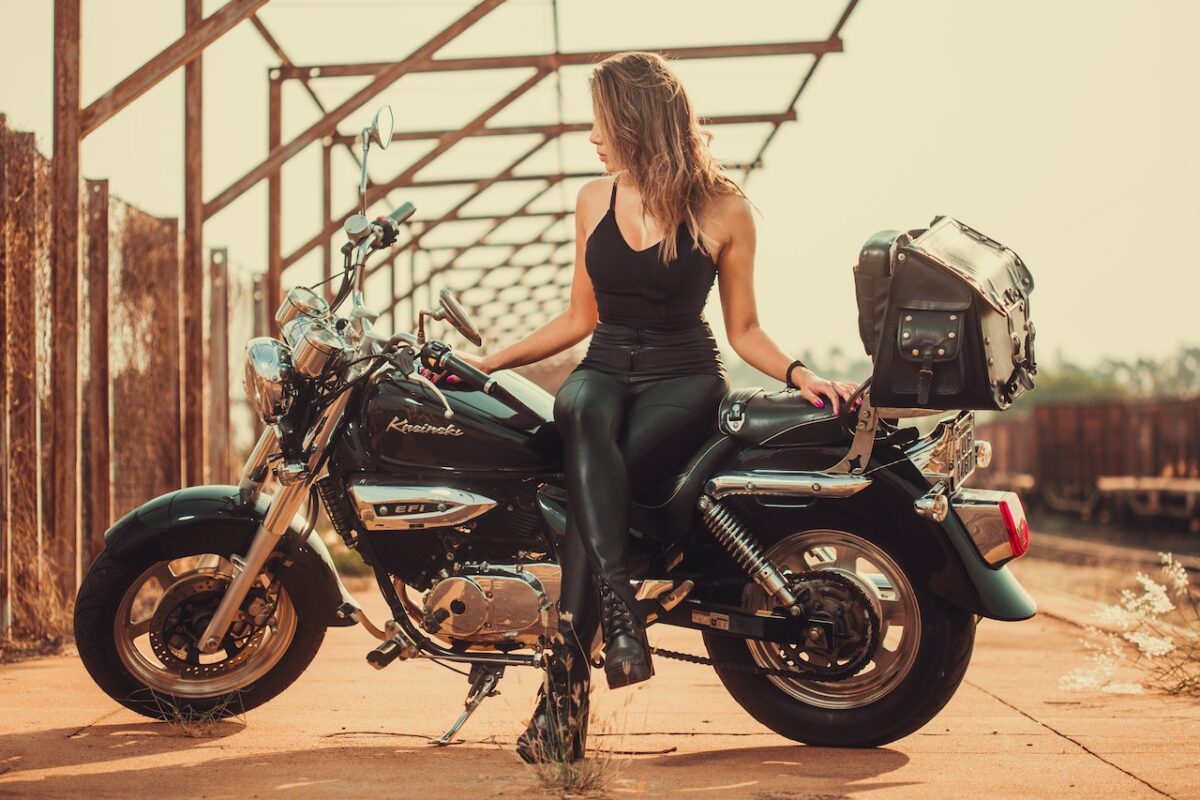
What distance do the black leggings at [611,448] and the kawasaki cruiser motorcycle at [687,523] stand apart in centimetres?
7

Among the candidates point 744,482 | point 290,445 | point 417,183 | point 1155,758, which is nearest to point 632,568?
point 744,482

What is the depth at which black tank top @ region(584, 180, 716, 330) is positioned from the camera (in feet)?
15.0

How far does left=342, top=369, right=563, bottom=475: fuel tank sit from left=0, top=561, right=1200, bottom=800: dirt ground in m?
0.77

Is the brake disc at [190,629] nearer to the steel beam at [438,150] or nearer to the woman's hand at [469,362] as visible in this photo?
the woman's hand at [469,362]

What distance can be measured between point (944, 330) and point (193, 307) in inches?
237

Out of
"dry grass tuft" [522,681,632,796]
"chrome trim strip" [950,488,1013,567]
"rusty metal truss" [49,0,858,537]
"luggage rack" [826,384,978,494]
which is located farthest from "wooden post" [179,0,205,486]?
"chrome trim strip" [950,488,1013,567]

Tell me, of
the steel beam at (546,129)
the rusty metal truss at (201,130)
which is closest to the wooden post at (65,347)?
the rusty metal truss at (201,130)

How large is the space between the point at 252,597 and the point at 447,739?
32.3 inches

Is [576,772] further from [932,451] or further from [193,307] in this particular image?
[193,307]

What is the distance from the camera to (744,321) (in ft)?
15.5

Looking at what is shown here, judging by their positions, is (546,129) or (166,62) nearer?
(166,62)

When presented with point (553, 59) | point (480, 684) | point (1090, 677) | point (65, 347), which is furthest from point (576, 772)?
point (553, 59)

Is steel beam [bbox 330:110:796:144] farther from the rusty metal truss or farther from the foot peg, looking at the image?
the foot peg

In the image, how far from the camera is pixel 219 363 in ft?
36.3
